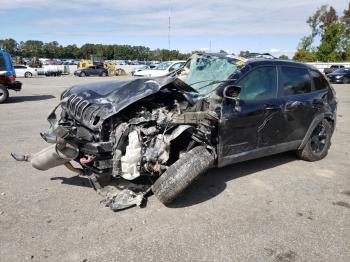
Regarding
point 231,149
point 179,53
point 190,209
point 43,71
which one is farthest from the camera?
point 179,53

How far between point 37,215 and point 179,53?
94327 millimetres

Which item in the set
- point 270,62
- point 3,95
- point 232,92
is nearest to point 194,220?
point 232,92

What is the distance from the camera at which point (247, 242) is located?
3.60 meters

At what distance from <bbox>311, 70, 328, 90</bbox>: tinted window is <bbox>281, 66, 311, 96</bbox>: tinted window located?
0.20 meters

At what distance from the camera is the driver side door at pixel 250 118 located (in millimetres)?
4648

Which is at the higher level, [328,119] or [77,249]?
[328,119]

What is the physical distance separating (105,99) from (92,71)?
37.5 metres

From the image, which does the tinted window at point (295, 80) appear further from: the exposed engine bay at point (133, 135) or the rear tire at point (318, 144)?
the exposed engine bay at point (133, 135)

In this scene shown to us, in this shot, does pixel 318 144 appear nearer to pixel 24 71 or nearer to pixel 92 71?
pixel 24 71

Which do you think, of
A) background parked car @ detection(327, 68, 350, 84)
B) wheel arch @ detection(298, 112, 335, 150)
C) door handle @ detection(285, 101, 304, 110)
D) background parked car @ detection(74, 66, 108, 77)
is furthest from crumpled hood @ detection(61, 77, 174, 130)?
background parked car @ detection(74, 66, 108, 77)

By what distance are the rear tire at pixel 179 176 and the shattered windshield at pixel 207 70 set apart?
1048mm

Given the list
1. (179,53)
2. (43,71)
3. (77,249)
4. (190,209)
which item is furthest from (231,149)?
(179,53)

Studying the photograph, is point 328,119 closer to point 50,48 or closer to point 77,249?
point 77,249

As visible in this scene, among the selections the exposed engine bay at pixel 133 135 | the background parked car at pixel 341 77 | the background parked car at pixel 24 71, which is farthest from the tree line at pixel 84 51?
the exposed engine bay at pixel 133 135
